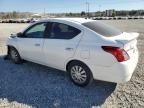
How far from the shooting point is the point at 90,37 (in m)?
5.06

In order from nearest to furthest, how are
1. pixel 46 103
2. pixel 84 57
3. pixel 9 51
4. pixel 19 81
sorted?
pixel 46 103, pixel 84 57, pixel 19 81, pixel 9 51

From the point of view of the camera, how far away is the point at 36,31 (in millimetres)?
6480

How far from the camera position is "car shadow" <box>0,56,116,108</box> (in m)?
4.63

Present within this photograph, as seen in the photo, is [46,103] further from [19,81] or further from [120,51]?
[120,51]

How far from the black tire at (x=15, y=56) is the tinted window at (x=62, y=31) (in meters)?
1.91

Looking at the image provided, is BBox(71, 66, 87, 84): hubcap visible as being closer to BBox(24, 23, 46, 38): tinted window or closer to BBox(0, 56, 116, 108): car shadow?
BBox(0, 56, 116, 108): car shadow

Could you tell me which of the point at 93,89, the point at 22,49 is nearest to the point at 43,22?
the point at 22,49

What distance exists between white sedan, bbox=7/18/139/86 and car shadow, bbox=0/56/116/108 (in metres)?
0.35

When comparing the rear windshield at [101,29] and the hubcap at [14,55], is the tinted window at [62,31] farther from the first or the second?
the hubcap at [14,55]

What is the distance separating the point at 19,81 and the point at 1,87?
1.77 feet

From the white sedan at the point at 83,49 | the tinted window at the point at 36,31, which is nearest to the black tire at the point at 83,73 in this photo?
the white sedan at the point at 83,49

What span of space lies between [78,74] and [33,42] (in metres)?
1.88

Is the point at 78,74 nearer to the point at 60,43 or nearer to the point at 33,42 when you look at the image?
the point at 60,43

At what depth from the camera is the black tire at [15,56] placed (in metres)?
7.26
